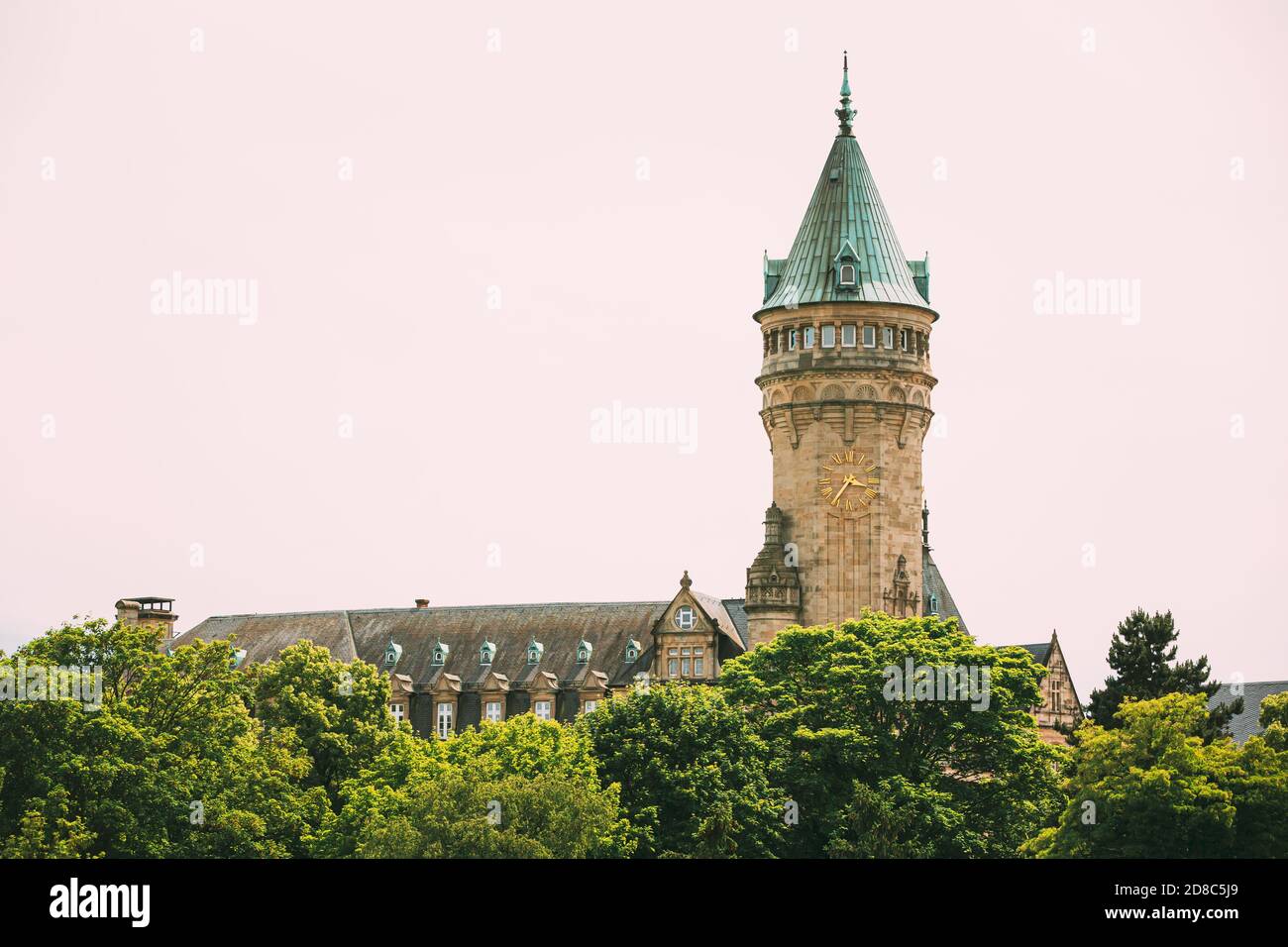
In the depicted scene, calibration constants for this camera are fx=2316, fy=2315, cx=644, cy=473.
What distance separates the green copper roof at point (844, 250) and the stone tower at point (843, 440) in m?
0.10

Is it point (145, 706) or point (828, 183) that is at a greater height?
point (828, 183)

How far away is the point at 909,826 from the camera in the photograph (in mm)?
84125

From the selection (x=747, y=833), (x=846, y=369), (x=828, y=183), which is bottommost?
(x=747, y=833)

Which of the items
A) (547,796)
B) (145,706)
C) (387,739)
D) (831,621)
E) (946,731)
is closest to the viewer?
(547,796)

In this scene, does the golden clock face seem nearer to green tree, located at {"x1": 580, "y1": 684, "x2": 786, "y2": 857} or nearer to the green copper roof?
the green copper roof

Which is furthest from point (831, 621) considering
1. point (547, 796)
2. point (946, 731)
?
point (547, 796)

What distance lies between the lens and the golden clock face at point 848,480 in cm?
10900

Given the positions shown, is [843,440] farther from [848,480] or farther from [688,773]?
[688,773]

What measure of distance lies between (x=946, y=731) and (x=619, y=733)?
13.6m

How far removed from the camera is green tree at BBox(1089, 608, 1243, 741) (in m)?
105

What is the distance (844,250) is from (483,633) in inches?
1214

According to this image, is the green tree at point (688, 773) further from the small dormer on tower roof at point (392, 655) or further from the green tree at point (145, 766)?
the small dormer on tower roof at point (392, 655)
